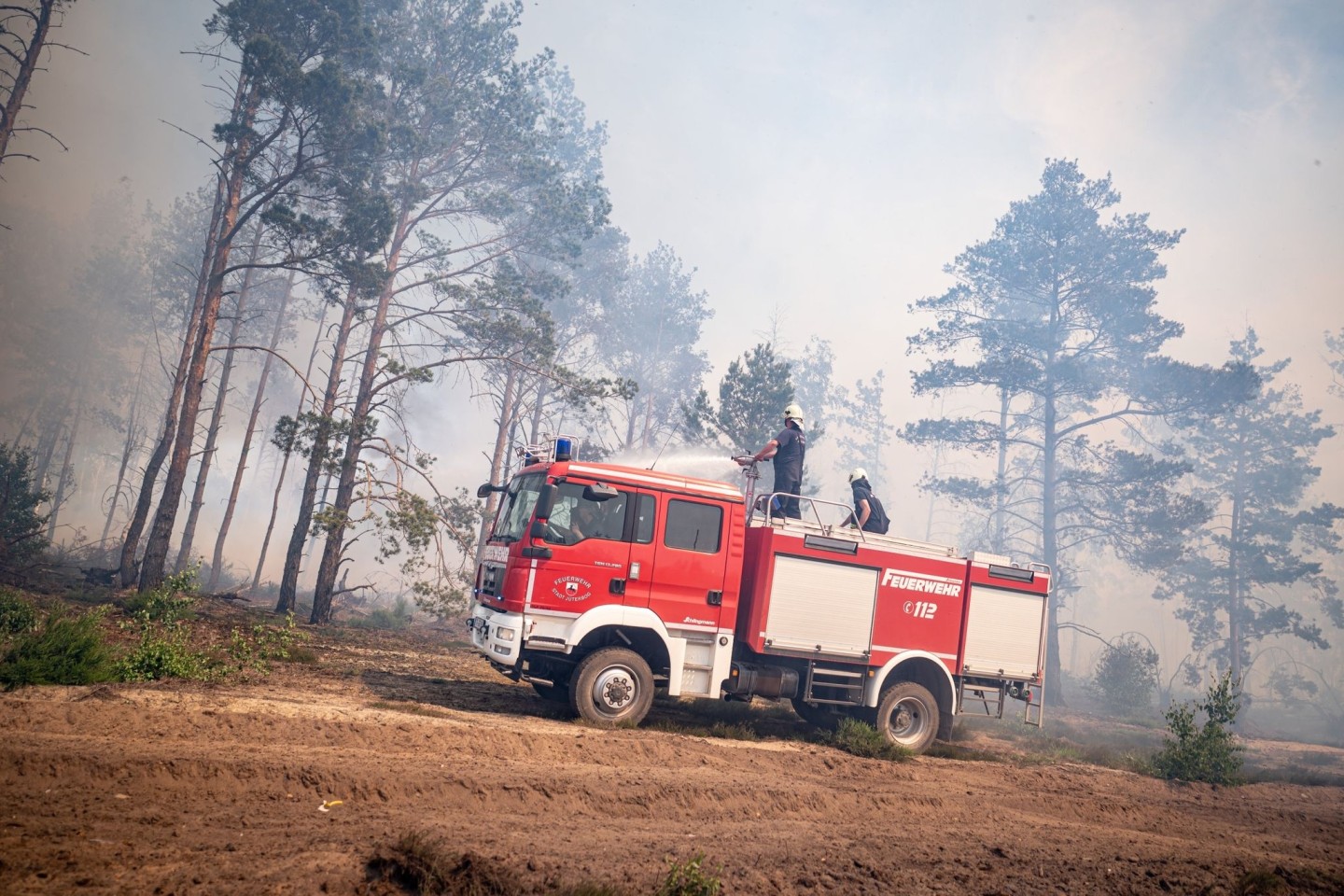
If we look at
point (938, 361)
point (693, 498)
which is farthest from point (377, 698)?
point (938, 361)

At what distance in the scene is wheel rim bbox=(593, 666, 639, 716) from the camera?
30.0 feet

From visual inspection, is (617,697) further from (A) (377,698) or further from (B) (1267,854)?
(B) (1267,854)

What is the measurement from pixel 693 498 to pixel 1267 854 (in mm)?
6949

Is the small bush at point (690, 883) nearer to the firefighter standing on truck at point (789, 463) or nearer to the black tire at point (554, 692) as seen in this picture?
the black tire at point (554, 692)

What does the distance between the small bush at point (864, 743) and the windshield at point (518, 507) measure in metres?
5.16

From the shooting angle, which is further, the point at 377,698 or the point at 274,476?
the point at 274,476

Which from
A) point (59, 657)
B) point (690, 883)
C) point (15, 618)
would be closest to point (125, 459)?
point (15, 618)

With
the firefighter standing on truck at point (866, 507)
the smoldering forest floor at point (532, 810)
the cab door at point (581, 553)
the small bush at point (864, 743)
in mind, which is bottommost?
the smoldering forest floor at point (532, 810)

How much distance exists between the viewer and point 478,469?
8512 centimetres

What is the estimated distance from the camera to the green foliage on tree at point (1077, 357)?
2952 centimetres

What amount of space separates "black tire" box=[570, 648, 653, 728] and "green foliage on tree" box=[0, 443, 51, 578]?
16243mm

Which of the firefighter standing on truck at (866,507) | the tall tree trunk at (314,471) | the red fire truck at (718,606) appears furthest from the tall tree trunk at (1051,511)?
the tall tree trunk at (314,471)

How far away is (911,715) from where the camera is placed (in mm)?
10797

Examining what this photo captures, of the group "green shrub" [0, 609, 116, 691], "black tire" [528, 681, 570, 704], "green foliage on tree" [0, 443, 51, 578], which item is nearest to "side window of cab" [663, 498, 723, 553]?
"black tire" [528, 681, 570, 704]
